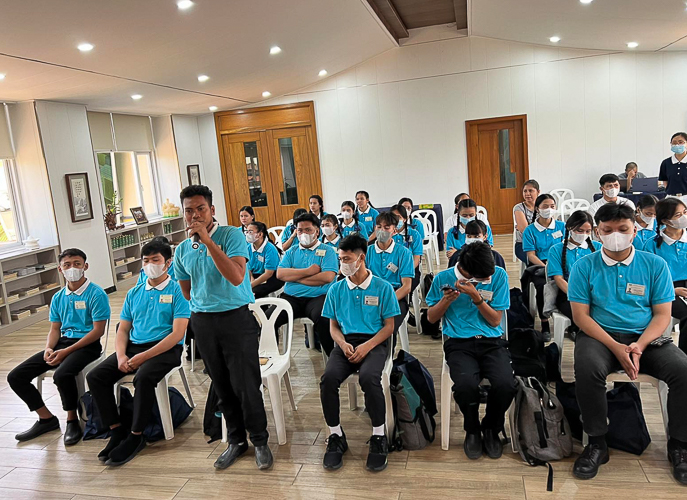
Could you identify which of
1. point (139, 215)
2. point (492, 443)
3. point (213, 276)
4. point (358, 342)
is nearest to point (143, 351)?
point (213, 276)

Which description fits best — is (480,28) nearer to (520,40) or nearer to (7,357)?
(520,40)

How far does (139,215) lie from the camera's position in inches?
338

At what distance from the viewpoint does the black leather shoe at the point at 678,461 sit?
7.63 feet

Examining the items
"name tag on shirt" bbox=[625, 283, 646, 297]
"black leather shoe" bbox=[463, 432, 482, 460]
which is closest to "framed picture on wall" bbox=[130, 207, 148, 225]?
"black leather shoe" bbox=[463, 432, 482, 460]

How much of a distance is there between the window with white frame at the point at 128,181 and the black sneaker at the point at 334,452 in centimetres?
670

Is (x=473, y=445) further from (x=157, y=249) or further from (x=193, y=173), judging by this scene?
(x=193, y=173)

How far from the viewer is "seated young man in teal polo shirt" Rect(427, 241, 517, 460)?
267 cm

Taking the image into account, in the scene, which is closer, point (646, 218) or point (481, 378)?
point (481, 378)

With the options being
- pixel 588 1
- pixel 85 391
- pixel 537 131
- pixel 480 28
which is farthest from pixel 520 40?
pixel 85 391

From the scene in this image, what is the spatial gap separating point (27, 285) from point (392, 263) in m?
5.23

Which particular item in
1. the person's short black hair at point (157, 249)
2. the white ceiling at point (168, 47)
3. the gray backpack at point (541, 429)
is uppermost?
the white ceiling at point (168, 47)

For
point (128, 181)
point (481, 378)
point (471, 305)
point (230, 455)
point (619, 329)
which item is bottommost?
point (230, 455)

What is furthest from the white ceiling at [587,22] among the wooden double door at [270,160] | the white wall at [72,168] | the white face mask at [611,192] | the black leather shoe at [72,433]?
the black leather shoe at [72,433]

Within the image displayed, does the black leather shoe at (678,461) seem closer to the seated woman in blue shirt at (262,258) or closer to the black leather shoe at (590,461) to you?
the black leather shoe at (590,461)
